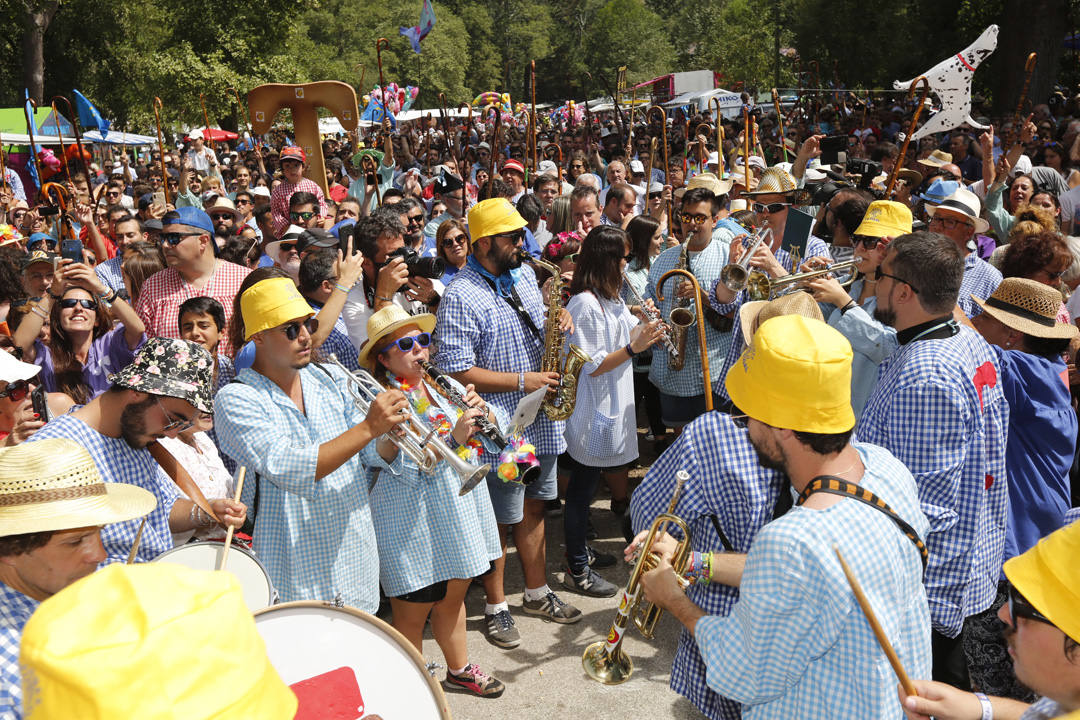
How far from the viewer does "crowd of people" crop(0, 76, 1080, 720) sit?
2.28m

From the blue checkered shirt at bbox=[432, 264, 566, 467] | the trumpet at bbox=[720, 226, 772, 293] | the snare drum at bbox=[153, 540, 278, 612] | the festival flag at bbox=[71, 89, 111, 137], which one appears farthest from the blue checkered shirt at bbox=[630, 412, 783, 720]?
the festival flag at bbox=[71, 89, 111, 137]

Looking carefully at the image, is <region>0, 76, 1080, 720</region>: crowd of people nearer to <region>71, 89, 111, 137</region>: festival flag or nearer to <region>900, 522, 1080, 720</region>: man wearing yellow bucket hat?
<region>900, 522, 1080, 720</region>: man wearing yellow bucket hat

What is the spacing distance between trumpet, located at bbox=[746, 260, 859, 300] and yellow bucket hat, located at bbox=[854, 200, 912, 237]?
0.24 m

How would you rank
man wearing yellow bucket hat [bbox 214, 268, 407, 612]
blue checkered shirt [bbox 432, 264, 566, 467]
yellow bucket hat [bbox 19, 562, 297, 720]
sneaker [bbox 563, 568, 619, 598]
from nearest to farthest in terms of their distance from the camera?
yellow bucket hat [bbox 19, 562, 297, 720], man wearing yellow bucket hat [bbox 214, 268, 407, 612], blue checkered shirt [bbox 432, 264, 566, 467], sneaker [bbox 563, 568, 619, 598]

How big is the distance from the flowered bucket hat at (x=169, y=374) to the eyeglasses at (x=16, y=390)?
115 cm

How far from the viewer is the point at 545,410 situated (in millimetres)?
5234

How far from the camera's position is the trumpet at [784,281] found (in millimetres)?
5008

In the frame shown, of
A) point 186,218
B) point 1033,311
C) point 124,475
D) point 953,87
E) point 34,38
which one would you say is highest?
point 34,38

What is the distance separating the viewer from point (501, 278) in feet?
16.8

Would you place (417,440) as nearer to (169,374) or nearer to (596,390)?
(169,374)

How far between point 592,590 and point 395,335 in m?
2.50

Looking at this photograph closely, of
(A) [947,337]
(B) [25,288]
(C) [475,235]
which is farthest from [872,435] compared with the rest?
(B) [25,288]

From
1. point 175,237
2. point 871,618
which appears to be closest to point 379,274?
point 175,237

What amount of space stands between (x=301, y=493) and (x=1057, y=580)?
273cm
